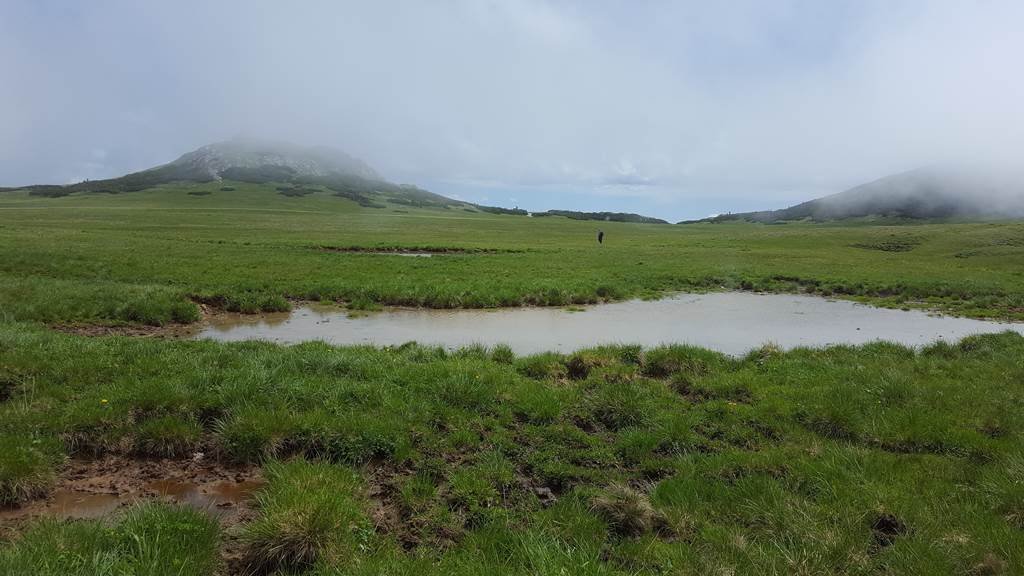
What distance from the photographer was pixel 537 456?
7.91 metres

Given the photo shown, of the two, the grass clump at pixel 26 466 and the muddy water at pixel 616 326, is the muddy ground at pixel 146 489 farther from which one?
the muddy water at pixel 616 326

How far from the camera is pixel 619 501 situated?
250 inches

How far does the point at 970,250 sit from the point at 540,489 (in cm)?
6615

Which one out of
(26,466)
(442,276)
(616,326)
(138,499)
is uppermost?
(26,466)

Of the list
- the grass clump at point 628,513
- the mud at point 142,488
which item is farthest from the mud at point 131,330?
the grass clump at point 628,513

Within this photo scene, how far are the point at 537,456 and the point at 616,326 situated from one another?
1436 centimetres

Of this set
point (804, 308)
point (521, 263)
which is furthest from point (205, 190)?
point (804, 308)

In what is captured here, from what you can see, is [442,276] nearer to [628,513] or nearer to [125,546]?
[628,513]

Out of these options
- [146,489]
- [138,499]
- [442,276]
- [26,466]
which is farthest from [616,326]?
[26,466]

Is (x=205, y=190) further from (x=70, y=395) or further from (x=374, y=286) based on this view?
(x=70, y=395)

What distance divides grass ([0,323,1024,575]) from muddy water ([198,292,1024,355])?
5.61 meters

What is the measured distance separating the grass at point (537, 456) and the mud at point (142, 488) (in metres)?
0.29

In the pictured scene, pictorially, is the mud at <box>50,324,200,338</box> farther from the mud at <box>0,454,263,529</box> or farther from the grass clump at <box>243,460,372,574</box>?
the grass clump at <box>243,460,372,574</box>

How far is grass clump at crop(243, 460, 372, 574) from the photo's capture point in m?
5.04
